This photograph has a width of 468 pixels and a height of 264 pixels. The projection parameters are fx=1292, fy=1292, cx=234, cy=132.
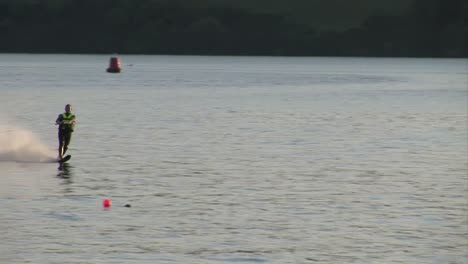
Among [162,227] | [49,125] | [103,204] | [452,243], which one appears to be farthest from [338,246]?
[49,125]

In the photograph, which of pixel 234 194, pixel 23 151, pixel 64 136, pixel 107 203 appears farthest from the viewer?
pixel 23 151

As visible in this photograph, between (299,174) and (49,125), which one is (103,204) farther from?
(49,125)

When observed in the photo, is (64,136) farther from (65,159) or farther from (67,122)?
(65,159)

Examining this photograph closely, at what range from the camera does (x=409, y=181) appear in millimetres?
36188

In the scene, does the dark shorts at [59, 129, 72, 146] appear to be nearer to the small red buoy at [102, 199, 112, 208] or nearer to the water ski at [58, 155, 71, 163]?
the water ski at [58, 155, 71, 163]

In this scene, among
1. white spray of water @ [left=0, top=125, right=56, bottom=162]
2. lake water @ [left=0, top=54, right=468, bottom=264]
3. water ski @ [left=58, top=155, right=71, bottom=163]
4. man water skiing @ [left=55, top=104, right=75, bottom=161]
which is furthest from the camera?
→ white spray of water @ [left=0, top=125, right=56, bottom=162]

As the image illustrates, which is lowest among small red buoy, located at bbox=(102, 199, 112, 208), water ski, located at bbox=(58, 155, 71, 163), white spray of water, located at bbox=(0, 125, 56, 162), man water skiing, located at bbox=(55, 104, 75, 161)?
white spray of water, located at bbox=(0, 125, 56, 162)

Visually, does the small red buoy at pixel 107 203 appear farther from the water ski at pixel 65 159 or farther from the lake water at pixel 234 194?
the water ski at pixel 65 159

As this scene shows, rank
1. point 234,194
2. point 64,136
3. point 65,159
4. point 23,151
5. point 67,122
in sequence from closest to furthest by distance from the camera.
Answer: point 234,194
point 67,122
point 64,136
point 65,159
point 23,151

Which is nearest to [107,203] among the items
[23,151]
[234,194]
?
[234,194]

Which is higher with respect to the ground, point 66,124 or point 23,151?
point 66,124

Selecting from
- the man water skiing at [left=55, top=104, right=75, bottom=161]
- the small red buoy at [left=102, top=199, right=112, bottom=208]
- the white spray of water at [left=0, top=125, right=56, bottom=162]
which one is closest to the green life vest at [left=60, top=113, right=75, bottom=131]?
the man water skiing at [left=55, top=104, right=75, bottom=161]

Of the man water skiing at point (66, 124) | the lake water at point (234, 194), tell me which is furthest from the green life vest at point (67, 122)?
the lake water at point (234, 194)

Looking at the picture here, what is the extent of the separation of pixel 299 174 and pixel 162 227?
1216cm
